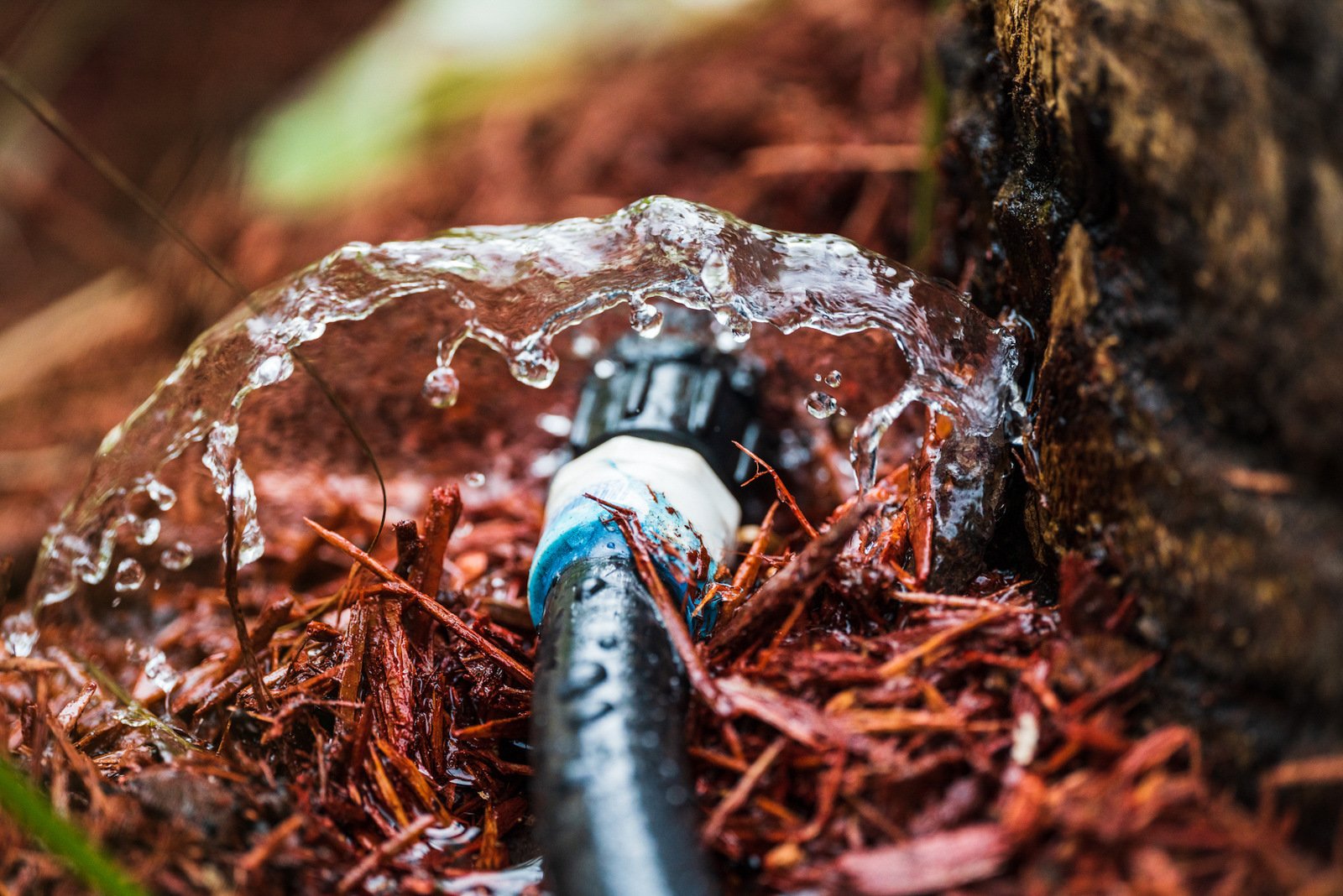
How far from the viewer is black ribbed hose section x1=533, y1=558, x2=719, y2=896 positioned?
2.46 feet

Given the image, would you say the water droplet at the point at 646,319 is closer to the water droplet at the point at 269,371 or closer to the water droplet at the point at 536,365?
the water droplet at the point at 536,365

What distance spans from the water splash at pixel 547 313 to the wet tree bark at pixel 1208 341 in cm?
17

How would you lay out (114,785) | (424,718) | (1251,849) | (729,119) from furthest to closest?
(729,119) → (424,718) → (114,785) → (1251,849)

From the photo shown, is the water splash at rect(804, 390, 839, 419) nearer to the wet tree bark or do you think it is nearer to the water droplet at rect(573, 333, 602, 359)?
the wet tree bark

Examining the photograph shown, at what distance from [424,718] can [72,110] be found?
5622 millimetres

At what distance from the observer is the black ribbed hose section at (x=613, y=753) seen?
29.5 inches

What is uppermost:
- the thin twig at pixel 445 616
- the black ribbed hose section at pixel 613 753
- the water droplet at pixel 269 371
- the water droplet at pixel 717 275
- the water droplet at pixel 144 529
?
the water droplet at pixel 269 371

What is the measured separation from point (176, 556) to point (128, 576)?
0.07 metres

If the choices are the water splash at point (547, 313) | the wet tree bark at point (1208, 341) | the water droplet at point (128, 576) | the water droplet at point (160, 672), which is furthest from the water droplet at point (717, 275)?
the water droplet at point (128, 576)

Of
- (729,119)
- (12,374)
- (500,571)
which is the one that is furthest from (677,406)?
(12,374)

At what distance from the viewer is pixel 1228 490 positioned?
772mm

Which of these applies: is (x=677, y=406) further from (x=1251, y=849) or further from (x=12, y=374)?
(x=12, y=374)

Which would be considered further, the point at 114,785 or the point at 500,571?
the point at 500,571

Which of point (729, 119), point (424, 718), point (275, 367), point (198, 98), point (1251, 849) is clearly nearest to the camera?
point (1251, 849)
